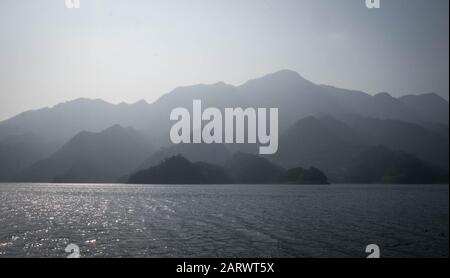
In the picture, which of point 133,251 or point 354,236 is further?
point 354,236

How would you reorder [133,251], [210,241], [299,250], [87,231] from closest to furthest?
1. [133,251]
2. [299,250]
3. [210,241]
4. [87,231]

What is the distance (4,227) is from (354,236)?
166ft

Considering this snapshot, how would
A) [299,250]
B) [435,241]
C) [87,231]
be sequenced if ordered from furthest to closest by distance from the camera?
[87,231] → [435,241] → [299,250]

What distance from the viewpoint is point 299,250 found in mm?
42281

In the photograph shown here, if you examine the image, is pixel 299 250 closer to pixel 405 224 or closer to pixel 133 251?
pixel 133 251

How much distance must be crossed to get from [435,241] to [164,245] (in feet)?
115

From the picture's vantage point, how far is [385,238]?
172 feet
